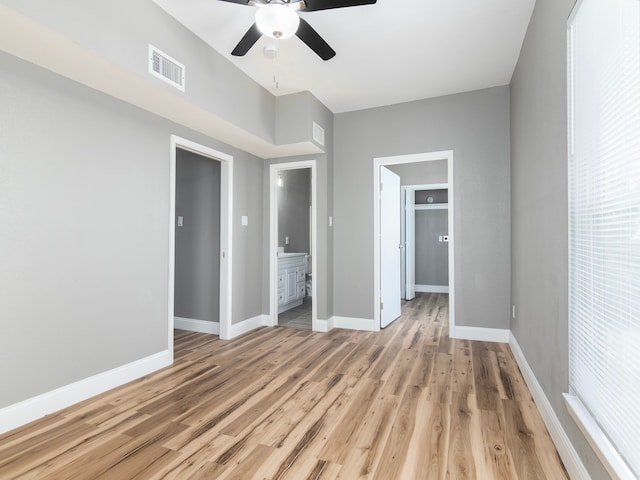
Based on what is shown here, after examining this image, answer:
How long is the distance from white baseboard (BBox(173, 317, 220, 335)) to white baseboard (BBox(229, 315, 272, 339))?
0.81ft

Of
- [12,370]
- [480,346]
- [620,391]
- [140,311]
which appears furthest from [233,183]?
[620,391]

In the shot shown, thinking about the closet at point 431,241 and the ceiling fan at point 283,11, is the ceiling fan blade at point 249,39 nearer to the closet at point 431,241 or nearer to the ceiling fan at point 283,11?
the ceiling fan at point 283,11

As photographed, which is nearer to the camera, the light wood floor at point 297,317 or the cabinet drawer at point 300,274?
the light wood floor at point 297,317

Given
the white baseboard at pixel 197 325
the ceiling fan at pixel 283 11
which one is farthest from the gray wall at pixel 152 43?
the white baseboard at pixel 197 325

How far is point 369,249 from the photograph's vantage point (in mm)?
4281

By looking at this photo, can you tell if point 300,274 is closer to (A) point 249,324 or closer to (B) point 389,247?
(A) point 249,324

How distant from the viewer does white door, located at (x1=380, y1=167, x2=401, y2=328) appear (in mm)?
4352

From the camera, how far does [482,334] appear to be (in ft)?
12.4

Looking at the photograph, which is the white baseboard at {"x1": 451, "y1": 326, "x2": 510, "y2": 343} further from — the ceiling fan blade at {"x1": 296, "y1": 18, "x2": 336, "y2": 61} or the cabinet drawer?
the ceiling fan blade at {"x1": 296, "y1": 18, "x2": 336, "y2": 61}

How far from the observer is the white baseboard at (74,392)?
6.56ft

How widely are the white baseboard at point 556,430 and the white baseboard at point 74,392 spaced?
289 cm

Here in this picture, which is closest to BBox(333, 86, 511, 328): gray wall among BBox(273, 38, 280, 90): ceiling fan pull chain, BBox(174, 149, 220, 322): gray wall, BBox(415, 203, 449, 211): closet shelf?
BBox(273, 38, 280, 90): ceiling fan pull chain

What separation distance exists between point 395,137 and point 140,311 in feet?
11.0

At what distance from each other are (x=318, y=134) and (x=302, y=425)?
3.10 metres
